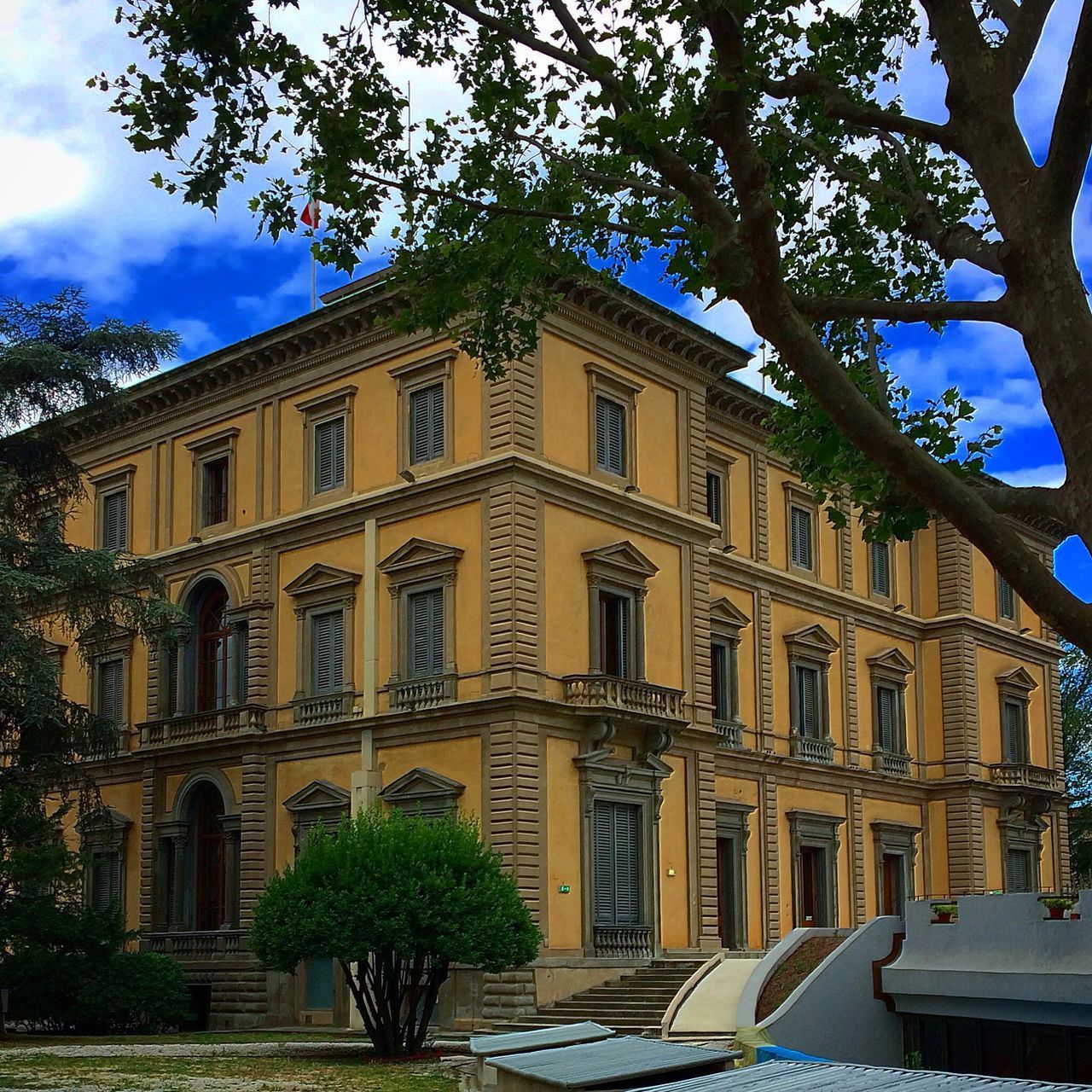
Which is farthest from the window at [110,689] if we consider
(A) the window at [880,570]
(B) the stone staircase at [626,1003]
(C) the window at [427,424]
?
(A) the window at [880,570]

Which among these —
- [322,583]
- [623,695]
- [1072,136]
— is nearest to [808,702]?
[623,695]

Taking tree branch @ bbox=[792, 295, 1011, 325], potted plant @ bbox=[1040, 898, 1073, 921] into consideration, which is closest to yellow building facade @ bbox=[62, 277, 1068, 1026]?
potted plant @ bbox=[1040, 898, 1073, 921]

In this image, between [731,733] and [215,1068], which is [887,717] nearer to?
[731,733]

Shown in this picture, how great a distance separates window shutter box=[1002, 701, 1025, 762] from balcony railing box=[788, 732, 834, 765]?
904 centimetres

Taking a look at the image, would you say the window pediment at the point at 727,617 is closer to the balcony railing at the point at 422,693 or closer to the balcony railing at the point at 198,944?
the balcony railing at the point at 422,693

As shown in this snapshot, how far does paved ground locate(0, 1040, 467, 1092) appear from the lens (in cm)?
2064

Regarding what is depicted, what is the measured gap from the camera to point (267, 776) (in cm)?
3544

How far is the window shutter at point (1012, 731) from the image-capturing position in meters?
50.0

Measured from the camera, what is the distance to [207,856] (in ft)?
122

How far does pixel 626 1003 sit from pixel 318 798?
8211mm

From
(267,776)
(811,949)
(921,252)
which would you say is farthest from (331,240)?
(267,776)

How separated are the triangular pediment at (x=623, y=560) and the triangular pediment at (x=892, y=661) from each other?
13.2 m

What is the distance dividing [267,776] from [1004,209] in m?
26.6

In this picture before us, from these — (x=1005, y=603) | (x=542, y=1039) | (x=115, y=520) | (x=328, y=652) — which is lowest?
(x=542, y=1039)
